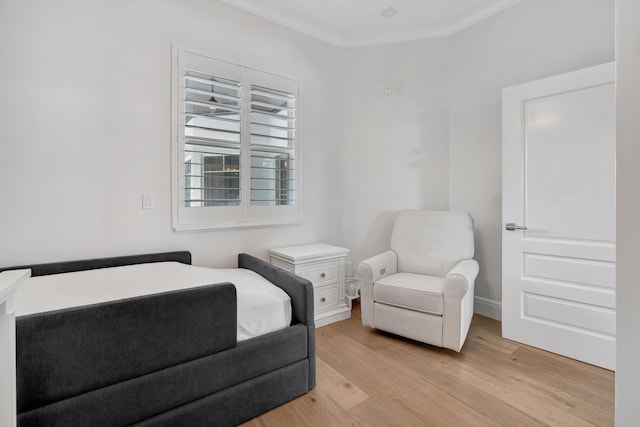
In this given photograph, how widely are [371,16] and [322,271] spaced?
2.55 metres

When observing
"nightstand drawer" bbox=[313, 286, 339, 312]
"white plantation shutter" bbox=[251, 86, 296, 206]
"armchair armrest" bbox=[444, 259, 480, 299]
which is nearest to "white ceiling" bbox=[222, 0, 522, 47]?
"white plantation shutter" bbox=[251, 86, 296, 206]

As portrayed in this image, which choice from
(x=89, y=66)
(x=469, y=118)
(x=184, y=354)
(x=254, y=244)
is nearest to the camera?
(x=184, y=354)

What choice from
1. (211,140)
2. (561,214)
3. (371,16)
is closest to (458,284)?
(561,214)

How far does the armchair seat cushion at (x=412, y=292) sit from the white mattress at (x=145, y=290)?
0.93m

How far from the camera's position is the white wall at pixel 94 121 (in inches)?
70.9

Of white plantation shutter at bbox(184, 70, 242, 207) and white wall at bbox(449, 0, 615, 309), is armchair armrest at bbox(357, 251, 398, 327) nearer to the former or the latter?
white wall at bbox(449, 0, 615, 309)

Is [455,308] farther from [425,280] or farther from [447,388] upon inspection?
[447,388]

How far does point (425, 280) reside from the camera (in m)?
2.49

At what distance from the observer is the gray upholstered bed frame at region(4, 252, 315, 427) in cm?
110

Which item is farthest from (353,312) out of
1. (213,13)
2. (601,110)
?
(213,13)

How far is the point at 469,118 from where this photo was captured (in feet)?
9.84

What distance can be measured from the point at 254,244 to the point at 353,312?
1.25 meters

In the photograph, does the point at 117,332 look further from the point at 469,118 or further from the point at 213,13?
the point at 469,118

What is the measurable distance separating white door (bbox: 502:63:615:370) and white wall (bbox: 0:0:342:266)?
2.34m
